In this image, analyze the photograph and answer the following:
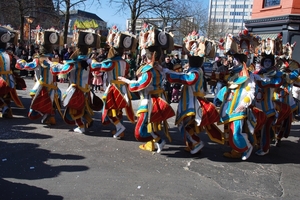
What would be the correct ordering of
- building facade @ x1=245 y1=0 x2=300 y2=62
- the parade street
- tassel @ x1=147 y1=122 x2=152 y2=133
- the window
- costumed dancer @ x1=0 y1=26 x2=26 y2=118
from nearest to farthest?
the parade street < tassel @ x1=147 y1=122 x2=152 y2=133 < costumed dancer @ x1=0 y1=26 x2=26 y2=118 < building facade @ x1=245 y1=0 x2=300 y2=62 < the window

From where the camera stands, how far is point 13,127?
6328 mm

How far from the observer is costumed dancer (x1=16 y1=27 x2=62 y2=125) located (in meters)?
6.26

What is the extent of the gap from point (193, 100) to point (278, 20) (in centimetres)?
971

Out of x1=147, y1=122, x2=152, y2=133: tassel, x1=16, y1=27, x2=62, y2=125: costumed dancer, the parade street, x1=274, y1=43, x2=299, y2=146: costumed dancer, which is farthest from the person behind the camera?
x1=16, y1=27, x2=62, y2=125: costumed dancer

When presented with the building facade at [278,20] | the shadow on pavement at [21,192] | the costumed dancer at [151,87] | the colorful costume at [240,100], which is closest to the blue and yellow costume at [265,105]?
the colorful costume at [240,100]

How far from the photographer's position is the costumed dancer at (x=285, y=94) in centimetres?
578

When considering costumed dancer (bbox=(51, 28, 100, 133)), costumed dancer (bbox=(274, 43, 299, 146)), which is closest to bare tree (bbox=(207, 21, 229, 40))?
costumed dancer (bbox=(274, 43, 299, 146))

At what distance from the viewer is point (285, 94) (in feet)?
21.3

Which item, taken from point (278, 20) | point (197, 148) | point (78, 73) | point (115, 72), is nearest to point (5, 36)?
point (78, 73)

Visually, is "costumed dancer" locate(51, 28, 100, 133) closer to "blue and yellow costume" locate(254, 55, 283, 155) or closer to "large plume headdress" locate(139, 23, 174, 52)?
"large plume headdress" locate(139, 23, 174, 52)

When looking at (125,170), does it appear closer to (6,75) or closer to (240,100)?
(240,100)

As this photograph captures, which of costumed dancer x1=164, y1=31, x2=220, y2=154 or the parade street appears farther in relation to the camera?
costumed dancer x1=164, y1=31, x2=220, y2=154

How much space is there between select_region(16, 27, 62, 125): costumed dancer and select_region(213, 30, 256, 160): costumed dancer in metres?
3.50

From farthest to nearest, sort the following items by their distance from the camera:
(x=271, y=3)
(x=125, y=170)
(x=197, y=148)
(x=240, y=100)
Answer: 1. (x=271, y=3)
2. (x=197, y=148)
3. (x=240, y=100)
4. (x=125, y=170)
